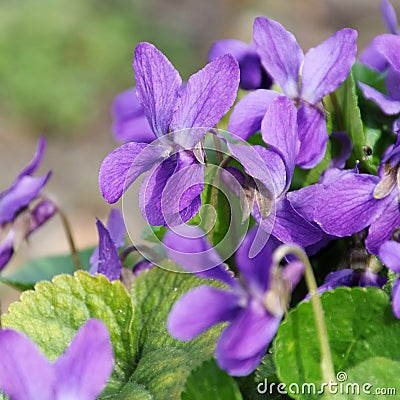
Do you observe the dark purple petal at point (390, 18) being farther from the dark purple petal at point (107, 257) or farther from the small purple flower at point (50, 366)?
the small purple flower at point (50, 366)

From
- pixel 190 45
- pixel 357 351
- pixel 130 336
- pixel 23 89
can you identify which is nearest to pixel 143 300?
pixel 130 336

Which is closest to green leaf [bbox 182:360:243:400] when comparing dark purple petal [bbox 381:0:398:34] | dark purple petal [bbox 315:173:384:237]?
dark purple petal [bbox 315:173:384:237]

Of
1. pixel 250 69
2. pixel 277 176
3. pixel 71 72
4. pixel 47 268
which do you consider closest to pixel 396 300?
pixel 277 176

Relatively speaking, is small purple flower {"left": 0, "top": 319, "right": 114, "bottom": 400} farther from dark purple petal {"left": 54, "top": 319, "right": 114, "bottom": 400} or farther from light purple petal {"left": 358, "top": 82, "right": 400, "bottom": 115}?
light purple petal {"left": 358, "top": 82, "right": 400, "bottom": 115}

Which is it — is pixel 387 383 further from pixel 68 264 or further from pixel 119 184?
pixel 68 264

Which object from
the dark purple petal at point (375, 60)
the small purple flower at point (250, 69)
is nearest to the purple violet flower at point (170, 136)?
the small purple flower at point (250, 69)

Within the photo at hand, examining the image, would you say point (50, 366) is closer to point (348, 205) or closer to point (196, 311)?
point (196, 311)
